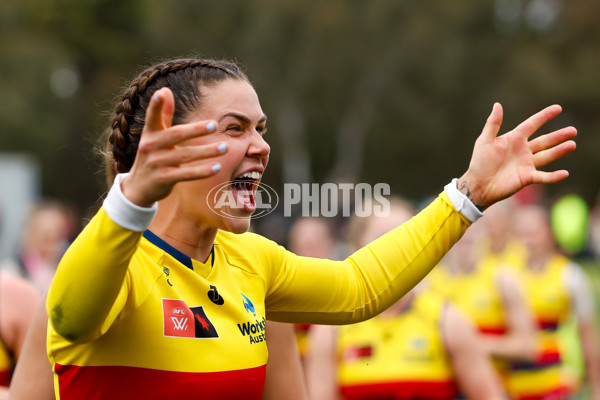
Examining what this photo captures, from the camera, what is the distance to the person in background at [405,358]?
4.59 m

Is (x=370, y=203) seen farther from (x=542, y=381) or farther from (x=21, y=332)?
(x=21, y=332)

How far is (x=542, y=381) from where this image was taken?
23.9 ft

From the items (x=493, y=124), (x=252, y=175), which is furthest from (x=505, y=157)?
(x=252, y=175)

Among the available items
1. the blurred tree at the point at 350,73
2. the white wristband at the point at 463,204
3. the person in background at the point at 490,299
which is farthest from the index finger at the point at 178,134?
the blurred tree at the point at 350,73

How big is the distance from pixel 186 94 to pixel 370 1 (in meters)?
33.3

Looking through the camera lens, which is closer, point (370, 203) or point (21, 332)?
point (21, 332)

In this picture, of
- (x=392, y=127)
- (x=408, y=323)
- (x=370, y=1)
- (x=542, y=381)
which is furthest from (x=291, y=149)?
(x=408, y=323)

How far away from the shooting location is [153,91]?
269 cm

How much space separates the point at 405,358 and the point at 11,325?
6.56 feet

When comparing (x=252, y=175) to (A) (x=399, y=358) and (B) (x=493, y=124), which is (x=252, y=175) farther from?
(A) (x=399, y=358)

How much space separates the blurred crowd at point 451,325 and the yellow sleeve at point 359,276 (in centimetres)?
79

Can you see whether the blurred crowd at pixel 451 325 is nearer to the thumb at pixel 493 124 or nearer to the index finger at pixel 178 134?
the index finger at pixel 178 134

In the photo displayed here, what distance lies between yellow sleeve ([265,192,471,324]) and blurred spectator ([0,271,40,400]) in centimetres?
143

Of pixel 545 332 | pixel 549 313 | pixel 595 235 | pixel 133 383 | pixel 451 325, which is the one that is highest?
pixel 595 235
